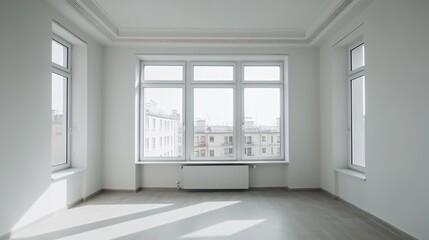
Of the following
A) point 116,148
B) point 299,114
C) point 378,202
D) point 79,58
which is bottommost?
point 378,202

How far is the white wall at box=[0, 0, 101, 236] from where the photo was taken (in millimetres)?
3033

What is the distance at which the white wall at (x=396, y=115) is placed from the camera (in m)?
2.87

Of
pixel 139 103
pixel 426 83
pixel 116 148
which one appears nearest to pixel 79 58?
pixel 139 103

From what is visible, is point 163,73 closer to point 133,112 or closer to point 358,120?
point 133,112

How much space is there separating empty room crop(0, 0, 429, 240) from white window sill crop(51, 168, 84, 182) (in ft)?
0.14

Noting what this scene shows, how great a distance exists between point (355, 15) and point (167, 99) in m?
3.82

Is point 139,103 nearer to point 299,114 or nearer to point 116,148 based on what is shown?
point 116,148

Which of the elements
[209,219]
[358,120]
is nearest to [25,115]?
[209,219]

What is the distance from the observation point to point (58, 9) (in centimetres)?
393

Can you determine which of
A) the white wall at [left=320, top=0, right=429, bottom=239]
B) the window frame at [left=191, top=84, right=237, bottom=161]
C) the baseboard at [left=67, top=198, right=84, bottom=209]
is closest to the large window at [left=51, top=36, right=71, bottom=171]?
the baseboard at [left=67, top=198, right=84, bottom=209]

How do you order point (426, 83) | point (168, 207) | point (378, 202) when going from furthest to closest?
point (168, 207) → point (378, 202) → point (426, 83)

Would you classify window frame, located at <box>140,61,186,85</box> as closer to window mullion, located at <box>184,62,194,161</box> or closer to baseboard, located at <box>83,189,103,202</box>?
window mullion, located at <box>184,62,194,161</box>

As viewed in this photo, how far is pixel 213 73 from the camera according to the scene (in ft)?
19.6

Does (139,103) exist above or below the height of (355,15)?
below
